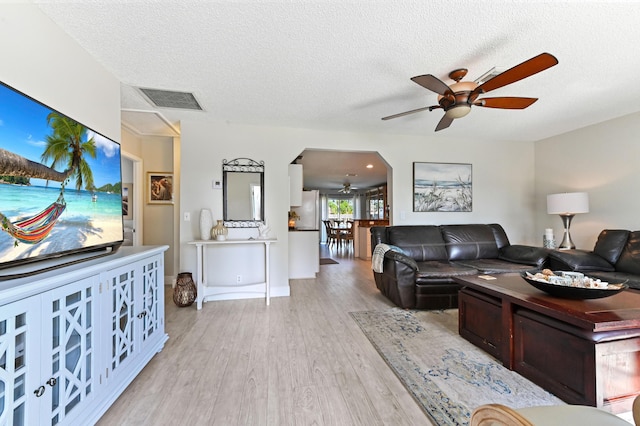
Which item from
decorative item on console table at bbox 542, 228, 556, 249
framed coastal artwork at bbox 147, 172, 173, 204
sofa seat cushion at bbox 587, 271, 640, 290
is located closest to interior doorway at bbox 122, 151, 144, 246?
framed coastal artwork at bbox 147, 172, 173, 204

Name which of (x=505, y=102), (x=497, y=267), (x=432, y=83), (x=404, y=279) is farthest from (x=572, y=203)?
(x=432, y=83)

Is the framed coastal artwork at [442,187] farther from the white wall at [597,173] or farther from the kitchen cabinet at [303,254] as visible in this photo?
the kitchen cabinet at [303,254]

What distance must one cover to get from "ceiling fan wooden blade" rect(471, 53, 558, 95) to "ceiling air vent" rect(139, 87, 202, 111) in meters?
2.76

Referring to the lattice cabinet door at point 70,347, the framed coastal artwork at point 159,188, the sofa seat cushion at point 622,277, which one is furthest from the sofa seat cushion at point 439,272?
the framed coastal artwork at point 159,188

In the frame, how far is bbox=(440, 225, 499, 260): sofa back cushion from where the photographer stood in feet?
12.5

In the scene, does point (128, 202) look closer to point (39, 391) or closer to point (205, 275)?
point (205, 275)

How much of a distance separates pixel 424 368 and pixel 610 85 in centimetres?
324

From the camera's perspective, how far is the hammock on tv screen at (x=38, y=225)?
45.7 inches

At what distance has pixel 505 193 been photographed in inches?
179

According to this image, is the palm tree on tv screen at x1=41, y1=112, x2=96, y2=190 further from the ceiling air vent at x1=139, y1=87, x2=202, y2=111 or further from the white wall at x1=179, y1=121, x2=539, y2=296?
the white wall at x1=179, y1=121, x2=539, y2=296

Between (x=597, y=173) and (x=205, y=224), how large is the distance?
544 centimetres

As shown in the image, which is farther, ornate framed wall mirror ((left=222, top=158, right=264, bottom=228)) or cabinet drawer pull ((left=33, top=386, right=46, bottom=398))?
ornate framed wall mirror ((left=222, top=158, right=264, bottom=228))

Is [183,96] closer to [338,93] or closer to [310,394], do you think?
[338,93]

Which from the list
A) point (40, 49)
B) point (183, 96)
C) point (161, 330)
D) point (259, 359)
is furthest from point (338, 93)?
point (161, 330)
